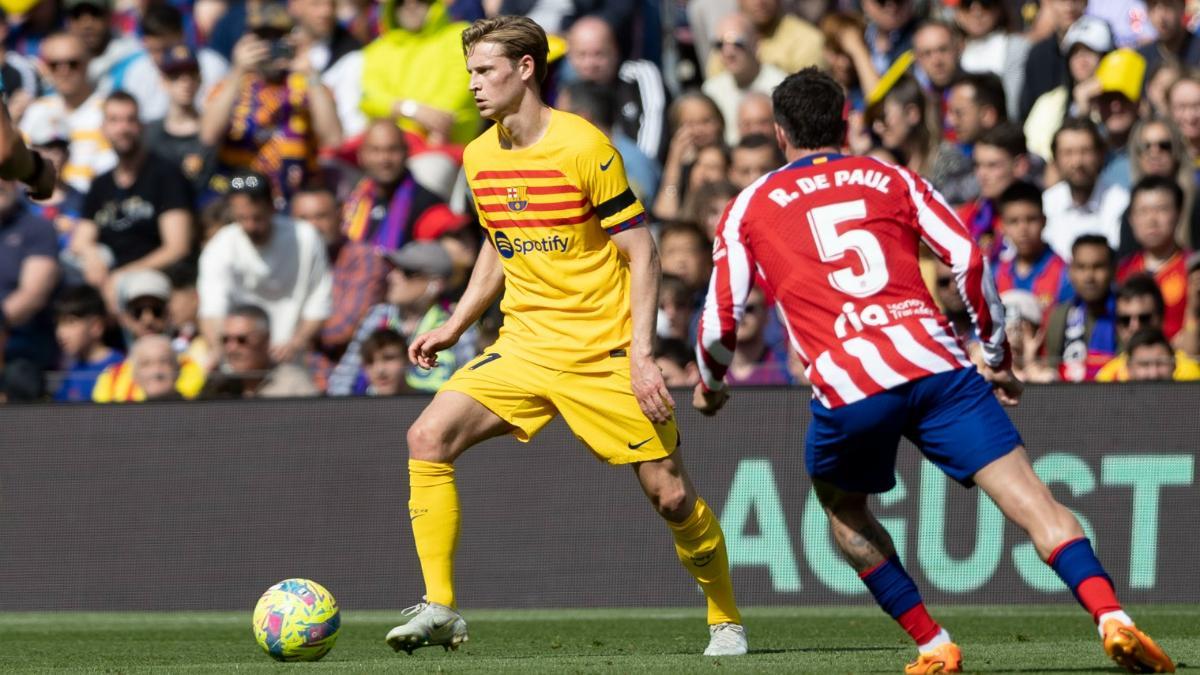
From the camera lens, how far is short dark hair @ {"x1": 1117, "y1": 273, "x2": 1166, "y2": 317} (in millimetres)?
11531

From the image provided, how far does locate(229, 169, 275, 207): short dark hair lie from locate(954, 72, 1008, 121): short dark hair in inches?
186

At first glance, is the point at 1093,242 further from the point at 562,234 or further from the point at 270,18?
the point at 270,18

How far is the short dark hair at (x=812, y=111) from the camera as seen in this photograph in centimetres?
711

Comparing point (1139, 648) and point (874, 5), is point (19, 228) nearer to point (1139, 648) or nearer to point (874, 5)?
point (874, 5)

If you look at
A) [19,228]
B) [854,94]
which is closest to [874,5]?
[854,94]

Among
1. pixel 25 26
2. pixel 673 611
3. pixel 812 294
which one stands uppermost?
pixel 812 294

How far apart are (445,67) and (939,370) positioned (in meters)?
8.73

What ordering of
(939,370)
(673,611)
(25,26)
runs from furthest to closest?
1. (25,26)
2. (673,611)
3. (939,370)

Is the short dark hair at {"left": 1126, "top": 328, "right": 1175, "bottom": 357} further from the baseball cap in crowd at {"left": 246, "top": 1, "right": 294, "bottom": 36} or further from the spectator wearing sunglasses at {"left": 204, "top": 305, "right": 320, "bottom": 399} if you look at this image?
the baseball cap in crowd at {"left": 246, "top": 1, "right": 294, "bottom": 36}

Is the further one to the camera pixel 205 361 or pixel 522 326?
pixel 205 361

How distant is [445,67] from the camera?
14969 mm

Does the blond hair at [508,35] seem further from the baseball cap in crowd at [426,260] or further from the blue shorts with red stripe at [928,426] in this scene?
the baseball cap in crowd at [426,260]

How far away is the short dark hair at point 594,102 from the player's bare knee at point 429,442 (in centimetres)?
576

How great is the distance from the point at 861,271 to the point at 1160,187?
580 cm
